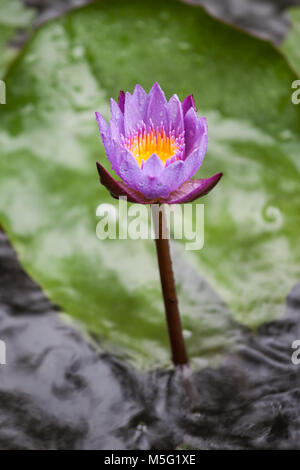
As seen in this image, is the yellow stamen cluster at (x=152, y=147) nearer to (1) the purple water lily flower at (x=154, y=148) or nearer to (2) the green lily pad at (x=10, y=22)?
(1) the purple water lily flower at (x=154, y=148)

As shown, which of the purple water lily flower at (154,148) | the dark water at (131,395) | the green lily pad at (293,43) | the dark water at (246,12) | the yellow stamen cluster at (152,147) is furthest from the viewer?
the dark water at (246,12)

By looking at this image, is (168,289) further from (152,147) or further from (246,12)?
(246,12)

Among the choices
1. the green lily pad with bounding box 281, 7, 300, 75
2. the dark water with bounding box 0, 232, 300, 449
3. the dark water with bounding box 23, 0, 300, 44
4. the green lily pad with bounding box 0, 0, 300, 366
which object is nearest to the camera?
the dark water with bounding box 0, 232, 300, 449

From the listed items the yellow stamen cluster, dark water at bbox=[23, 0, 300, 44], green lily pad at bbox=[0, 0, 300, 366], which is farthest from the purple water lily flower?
dark water at bbox=[23, 0, 300, 44]

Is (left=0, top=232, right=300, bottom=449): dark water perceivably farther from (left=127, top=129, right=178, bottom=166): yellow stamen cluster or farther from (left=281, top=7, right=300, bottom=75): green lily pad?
(left=281, top=7, right=300, bottom=75): green lily pad

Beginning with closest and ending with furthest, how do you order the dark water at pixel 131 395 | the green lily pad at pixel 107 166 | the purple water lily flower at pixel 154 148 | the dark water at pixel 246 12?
the purple water lily flower at pixel 154 148 < the dark water at pixel 131 395 < the green lily pad at pixel 107 166 < the dark water at pixel 246 12

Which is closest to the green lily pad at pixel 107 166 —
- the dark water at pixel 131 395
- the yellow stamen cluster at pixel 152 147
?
the dark water at pixel 131 395

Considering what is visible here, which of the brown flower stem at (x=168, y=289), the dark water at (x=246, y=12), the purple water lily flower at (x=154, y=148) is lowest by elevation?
the brown flower stem at (x=168, y=289)

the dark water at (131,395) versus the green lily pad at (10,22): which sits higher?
the green lily pad at (10,22)
